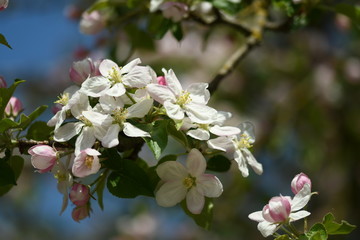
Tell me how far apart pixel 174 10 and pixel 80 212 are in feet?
1.79

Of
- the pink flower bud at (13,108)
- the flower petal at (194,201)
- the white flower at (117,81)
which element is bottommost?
the flower petal at (194,201)

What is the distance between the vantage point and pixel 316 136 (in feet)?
9.16

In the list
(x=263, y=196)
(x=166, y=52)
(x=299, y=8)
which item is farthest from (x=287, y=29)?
(x=166, y=52)

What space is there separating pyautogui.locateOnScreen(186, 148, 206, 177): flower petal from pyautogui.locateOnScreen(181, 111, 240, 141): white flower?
43 mm

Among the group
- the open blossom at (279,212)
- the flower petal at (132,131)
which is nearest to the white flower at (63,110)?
the flower petal at (132,131)

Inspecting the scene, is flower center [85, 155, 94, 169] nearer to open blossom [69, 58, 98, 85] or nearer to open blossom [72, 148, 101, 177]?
open blossom [72, 148, 101, 177]

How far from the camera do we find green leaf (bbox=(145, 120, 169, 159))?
991mm

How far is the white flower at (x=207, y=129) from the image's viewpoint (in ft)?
3.40

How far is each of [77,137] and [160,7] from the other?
471mm

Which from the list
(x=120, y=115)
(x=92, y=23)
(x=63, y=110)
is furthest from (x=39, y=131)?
(x=92, y=23)

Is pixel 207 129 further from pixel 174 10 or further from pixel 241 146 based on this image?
pixel 174 10

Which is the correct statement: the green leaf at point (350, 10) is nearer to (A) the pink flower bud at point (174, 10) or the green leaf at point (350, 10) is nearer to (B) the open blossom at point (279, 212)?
(A) the pink flower bud at point (174, 10)

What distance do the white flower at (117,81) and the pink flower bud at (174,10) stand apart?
1.22 feet

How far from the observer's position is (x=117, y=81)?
106 cm
